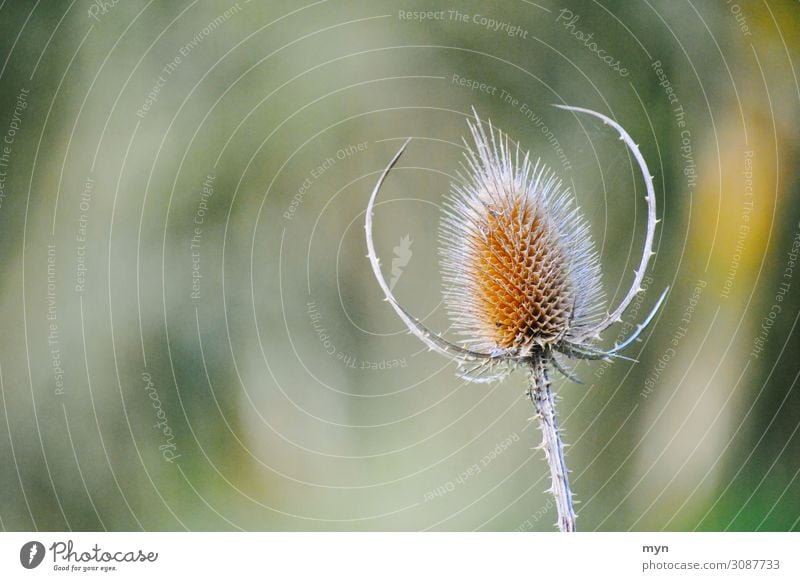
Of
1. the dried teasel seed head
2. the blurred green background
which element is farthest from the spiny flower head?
the blurred green background

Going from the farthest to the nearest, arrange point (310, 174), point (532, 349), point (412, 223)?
point (310, 174) → point (412, 223) → point (532, 349)

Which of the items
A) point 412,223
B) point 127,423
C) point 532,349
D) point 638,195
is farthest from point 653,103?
point 127,423

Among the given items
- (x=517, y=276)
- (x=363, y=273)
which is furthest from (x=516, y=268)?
(x=363, y=273)

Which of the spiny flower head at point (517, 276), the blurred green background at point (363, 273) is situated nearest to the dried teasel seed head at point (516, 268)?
the spiny flower head at point (517, 276)

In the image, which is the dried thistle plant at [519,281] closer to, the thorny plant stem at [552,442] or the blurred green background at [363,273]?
the thorny plant stem at [552,442]

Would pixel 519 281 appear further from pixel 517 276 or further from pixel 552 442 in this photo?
pixel 552 442

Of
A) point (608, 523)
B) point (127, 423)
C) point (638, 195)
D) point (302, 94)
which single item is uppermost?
point (302, 94)
